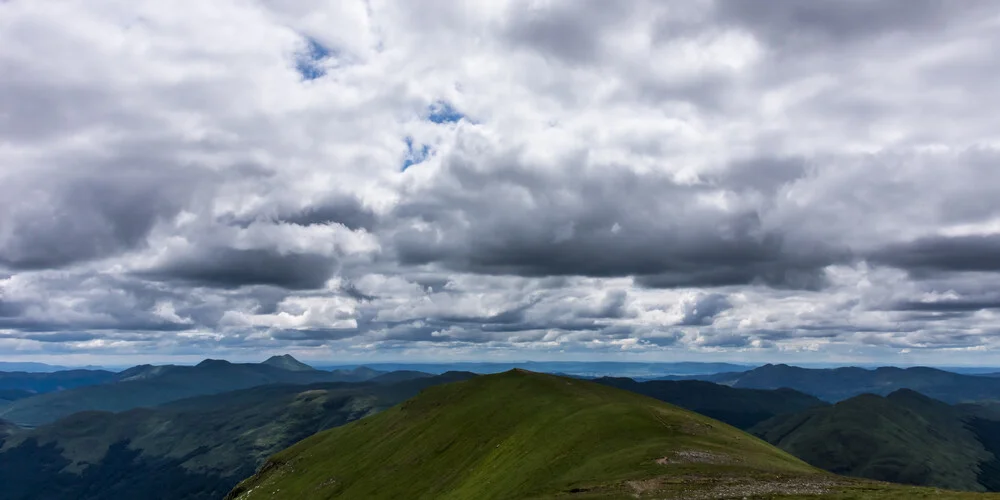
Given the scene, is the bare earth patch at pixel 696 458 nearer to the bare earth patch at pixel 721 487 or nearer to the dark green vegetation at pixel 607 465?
the dark green vegetation at pixel 607 465

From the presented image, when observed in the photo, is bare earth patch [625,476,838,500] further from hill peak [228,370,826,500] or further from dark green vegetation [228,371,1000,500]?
hill peak [228,370,826,500]

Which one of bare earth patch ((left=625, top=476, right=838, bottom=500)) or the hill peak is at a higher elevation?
bare earth patch ((left=625, top=476, right=838, bottom=500))

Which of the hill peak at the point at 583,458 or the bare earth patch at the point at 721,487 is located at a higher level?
the bare earth patch at the point at 721,487

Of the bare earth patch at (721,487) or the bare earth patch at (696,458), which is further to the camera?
the bare earth patch at (696,458)

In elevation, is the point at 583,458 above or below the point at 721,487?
below

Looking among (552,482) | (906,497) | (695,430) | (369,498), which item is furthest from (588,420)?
(906,497)

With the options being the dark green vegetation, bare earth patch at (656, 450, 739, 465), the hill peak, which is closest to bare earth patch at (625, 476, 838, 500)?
the dark green vegetation

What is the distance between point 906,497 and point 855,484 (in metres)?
14.6

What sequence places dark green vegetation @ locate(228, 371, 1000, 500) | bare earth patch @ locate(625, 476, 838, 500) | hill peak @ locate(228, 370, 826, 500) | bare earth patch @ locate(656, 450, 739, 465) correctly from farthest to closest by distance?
bare earth patch @ locate(656, 450, 739, 465), hill peak @ locate(228, 370, 826, 500), dark green vegetation @ locate(228, 371, 1000, 500), bare earth patch @ locate(625, 476, 838, 500)

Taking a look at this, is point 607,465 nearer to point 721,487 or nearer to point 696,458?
point 696,458

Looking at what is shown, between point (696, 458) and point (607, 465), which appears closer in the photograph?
point (696, 458)

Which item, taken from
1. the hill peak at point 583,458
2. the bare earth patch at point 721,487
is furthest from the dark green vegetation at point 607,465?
the hill peak at point 583,458

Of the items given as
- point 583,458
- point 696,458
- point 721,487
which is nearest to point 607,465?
point 696,458

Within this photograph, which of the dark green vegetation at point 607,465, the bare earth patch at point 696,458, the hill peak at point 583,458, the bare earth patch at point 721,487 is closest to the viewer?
the bare earth patch at point 721,487
